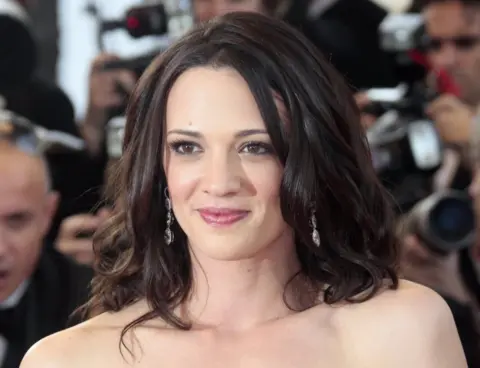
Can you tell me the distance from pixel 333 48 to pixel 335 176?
1146 millimetres

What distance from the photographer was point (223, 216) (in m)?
1.44

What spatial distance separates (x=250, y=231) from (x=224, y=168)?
0.34 feet

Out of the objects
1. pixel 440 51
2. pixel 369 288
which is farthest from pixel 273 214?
pixel 440 51

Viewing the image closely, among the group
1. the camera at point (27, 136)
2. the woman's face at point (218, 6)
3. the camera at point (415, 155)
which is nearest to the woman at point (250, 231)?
the camera at point (415, 155)

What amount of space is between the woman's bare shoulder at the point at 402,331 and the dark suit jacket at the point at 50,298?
728 millimetres

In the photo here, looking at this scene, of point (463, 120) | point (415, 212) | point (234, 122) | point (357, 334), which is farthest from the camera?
point (463, 120)

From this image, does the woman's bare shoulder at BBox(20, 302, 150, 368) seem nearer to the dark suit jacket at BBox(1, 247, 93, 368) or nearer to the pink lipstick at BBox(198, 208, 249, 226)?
the pink lipstick at BBox(198, 208, 249, 226)

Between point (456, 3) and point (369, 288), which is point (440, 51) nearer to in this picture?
point (456, 3)

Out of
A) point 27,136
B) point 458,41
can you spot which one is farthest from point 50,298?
point 458,41

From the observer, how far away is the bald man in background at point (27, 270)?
6.86ft

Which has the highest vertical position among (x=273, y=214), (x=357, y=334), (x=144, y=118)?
(x=144, y=118)

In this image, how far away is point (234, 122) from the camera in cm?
143

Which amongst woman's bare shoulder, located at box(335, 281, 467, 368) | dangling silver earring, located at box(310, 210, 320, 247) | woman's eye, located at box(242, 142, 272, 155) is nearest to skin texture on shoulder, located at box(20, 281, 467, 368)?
woman's bare shoulder, located at box(335, 281, 467, 368)

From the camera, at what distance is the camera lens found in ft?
6.66
